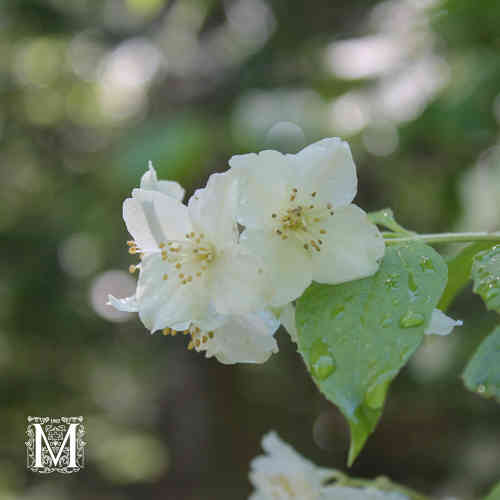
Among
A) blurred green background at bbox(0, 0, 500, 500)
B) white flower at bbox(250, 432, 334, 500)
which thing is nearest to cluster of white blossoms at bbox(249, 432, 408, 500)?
white flower at bbox(250, 432, 334, 500)

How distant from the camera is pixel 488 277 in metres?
0.76

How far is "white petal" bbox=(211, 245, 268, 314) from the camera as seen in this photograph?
864 millimetres

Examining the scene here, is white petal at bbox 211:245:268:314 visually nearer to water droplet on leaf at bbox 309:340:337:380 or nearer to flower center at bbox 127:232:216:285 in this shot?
flower center at bbox 127:232:216:285

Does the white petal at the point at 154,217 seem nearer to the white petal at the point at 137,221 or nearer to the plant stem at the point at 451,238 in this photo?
the white petal at the point at 137,221

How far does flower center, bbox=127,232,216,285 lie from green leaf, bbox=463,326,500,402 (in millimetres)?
402

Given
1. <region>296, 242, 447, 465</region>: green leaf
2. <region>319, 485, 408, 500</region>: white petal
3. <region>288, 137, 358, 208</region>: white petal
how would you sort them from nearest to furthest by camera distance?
<region>296, 242, 447, 465</region>: green leaf → <region>288, 137, 358, 208</region>: white petal → <region>319, 485, 408, 500</region>: white petal

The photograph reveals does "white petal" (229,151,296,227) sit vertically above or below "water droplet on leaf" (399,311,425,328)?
above

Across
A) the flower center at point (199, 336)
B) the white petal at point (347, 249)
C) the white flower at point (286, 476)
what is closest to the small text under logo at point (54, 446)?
the white flower at point (286, 476)

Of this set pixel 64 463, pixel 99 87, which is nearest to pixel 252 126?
pixel 64 463

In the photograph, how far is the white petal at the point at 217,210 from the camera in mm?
889

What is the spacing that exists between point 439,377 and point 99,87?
3.94 m

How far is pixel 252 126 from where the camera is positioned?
10.1 feet

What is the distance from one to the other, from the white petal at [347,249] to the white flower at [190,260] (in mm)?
95

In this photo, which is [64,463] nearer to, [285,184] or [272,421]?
[285,184]
